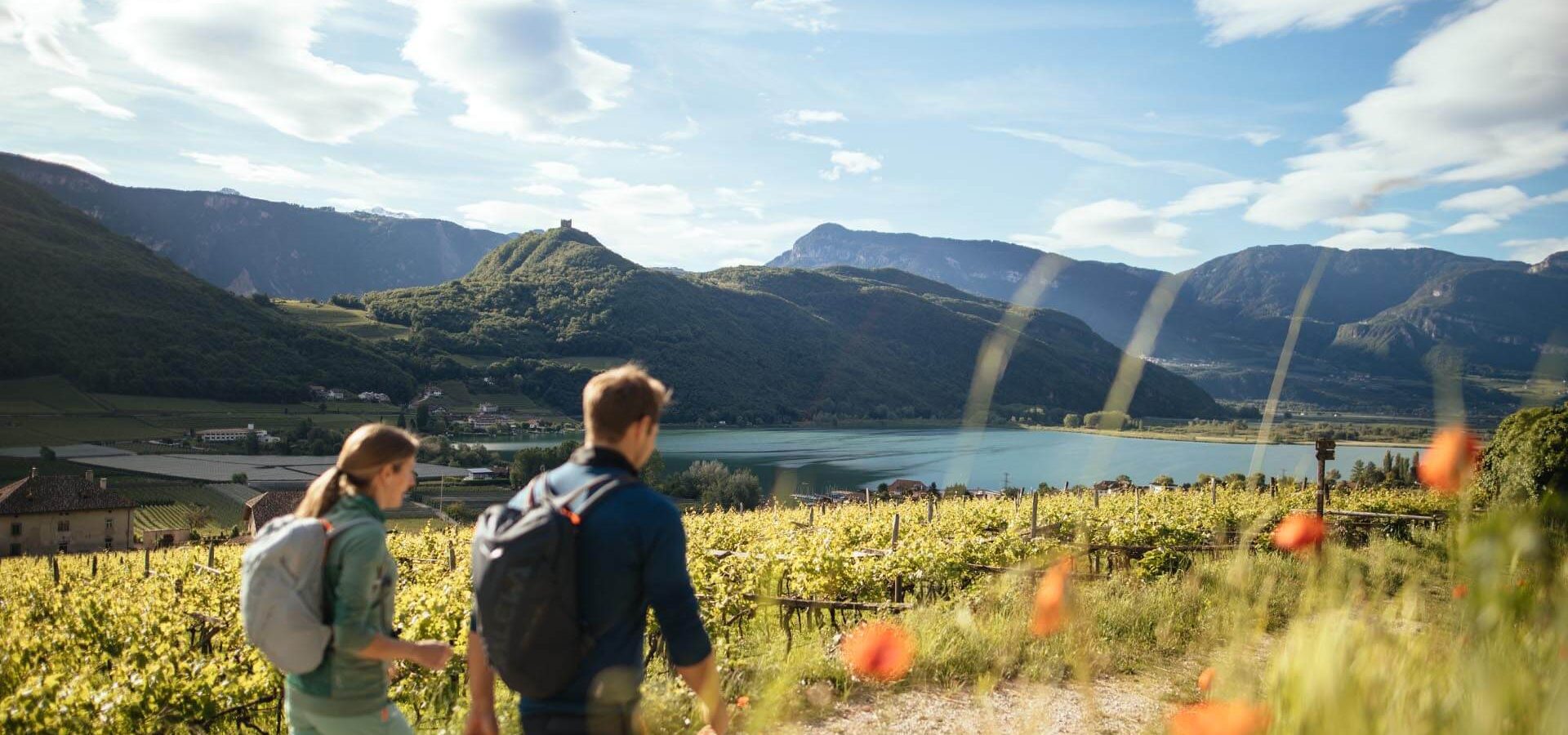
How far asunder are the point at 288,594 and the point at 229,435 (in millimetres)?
94575

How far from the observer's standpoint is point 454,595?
21.7 feet

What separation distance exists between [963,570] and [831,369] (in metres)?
149

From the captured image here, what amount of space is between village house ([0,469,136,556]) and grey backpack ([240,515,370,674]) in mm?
57970

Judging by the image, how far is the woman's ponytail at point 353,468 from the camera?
8.07 ft

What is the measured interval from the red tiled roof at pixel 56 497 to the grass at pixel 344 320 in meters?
89.7

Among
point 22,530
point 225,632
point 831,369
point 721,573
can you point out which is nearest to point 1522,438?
point 721,573

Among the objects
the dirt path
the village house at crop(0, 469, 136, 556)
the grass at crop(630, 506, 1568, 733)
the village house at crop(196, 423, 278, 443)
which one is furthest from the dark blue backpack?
the village house at crop(196, 423, 278, 443)

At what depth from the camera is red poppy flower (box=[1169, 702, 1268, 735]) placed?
5.13 feet

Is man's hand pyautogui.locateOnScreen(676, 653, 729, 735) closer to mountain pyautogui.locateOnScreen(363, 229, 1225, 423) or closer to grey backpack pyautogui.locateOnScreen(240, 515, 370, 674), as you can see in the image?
grey backpack pyautogui.locateOnScreen(240, 515, 370, 674)

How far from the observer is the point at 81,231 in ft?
453

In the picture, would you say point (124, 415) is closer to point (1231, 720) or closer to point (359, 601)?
point (359, 601)

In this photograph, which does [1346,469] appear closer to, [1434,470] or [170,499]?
[1434,470]

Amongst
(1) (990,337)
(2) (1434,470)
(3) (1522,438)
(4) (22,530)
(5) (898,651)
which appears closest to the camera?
(2) (1434,470)

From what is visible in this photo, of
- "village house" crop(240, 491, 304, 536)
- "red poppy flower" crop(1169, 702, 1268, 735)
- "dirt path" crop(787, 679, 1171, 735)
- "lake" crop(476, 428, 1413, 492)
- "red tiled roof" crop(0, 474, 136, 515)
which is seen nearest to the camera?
"red poppy flower" crop(1169, 702, 1268, 735)
